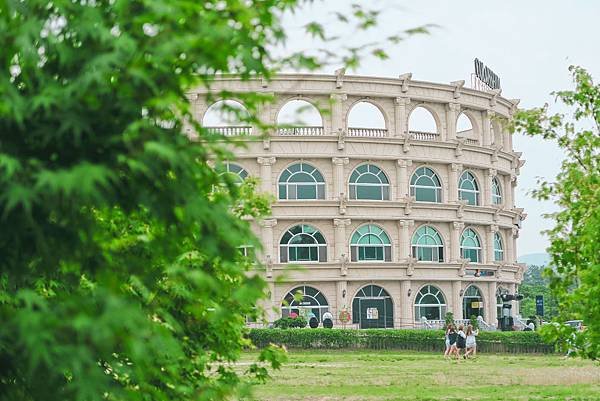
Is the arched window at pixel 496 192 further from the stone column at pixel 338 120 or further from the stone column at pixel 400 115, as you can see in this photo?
the stone column at pixel 338 120

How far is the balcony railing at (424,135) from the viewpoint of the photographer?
183ft

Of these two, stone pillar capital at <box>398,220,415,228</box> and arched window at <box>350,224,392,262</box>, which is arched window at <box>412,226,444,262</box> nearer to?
stone pillar capital at <box>398,220,415,228</box>

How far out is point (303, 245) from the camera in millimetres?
53562

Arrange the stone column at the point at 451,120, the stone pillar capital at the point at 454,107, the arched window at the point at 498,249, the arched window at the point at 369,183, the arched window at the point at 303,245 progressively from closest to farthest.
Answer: the arched window at the point at 303,245 < the arched window at the point at 369,183 < the stone pillar capital at the point at 454,107 < the stone column at the point at 451,120 < the arched window at the point at 498,249

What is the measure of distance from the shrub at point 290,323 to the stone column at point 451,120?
16219 millimetres

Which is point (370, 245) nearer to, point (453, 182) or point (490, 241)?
point (453, 182)

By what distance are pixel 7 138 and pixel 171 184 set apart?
0.89 m

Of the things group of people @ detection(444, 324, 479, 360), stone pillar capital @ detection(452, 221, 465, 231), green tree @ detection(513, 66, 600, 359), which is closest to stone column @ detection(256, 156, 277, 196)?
stone pillar capital @ detection(452, 221, 465, 231)

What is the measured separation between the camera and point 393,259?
5425cm

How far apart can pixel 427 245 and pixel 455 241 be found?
1741 millimetres

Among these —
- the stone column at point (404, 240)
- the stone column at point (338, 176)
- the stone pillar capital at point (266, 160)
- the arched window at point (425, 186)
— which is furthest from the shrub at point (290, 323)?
the arched window at point (425, 186)

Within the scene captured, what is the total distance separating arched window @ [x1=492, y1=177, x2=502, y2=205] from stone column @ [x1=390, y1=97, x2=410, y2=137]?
10154 millimetres

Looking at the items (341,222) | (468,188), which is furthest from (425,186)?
(341,222)

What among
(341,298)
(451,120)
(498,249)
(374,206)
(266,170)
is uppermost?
(451,120)
